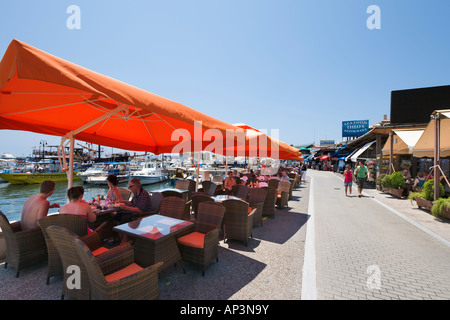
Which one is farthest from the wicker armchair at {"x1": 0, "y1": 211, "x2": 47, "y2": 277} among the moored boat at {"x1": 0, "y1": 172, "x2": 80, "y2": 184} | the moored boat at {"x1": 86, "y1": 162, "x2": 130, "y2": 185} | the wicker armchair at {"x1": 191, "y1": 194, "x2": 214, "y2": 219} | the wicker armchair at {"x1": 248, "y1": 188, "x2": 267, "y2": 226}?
the moored boat at {"x1": 0, "y1": 172, "x2": 80, "y2": 184}

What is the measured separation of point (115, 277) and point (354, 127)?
46542 mm

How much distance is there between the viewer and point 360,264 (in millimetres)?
3779

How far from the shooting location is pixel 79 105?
154 inches

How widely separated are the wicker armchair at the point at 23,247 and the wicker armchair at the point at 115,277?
5.23ft

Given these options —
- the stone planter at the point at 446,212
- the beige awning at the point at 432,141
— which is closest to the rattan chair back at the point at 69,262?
A: the stone planter at the point at 446,212

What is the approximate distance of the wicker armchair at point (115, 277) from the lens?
206cm

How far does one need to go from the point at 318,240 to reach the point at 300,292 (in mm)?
2353

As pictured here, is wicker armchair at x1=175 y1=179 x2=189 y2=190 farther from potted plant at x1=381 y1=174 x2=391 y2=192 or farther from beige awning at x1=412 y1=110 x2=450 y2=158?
potted plant at x1=381 y1=174 x2=391 y2=192

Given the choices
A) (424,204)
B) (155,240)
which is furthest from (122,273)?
(424,204)

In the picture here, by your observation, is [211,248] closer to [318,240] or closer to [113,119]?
[318,240]

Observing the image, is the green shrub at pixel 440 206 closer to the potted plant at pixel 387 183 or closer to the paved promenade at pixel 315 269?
the paved promenade at pixel 315 269

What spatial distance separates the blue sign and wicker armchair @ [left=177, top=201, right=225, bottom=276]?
4309cm

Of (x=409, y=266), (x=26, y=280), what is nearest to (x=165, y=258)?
(x=26, y=280)

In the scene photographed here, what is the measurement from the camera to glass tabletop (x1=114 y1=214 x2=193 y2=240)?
289 cm
